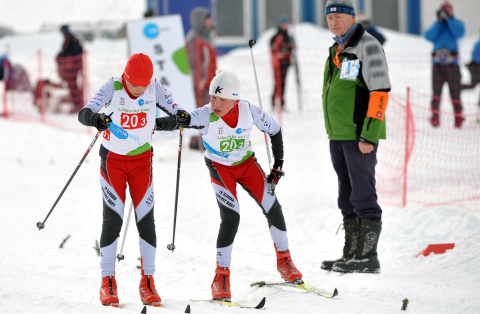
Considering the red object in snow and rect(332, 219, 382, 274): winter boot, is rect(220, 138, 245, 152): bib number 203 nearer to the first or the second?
rect(332, 219, 382, 274): winter boot

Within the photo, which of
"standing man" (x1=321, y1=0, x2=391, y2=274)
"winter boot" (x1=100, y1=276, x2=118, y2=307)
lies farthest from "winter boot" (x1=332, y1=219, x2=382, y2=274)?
"winter boot" (x1=100, y1=276, x2=118, y2=307)

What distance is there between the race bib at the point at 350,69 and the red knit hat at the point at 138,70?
1.50 m

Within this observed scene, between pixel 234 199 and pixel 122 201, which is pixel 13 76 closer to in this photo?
pixel 122 201

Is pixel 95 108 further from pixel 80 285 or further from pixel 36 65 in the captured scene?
pixel 36 65

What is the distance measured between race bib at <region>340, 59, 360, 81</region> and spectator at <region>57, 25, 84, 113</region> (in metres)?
9.40

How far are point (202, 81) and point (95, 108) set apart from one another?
226 inches

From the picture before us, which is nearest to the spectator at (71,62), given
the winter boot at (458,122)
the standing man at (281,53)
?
the standing man at (281,53)

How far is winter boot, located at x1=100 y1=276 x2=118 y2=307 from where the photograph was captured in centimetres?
414

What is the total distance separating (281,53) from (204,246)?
25.0 ft

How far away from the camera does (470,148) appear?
8.82 m

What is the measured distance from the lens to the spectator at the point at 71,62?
44.1ft

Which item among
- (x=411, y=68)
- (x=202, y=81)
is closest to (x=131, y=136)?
(x=202, y=81)

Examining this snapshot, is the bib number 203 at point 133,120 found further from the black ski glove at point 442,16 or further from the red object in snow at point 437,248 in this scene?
the black ski glove at point 442,16

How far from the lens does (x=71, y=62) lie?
44.2 ft
